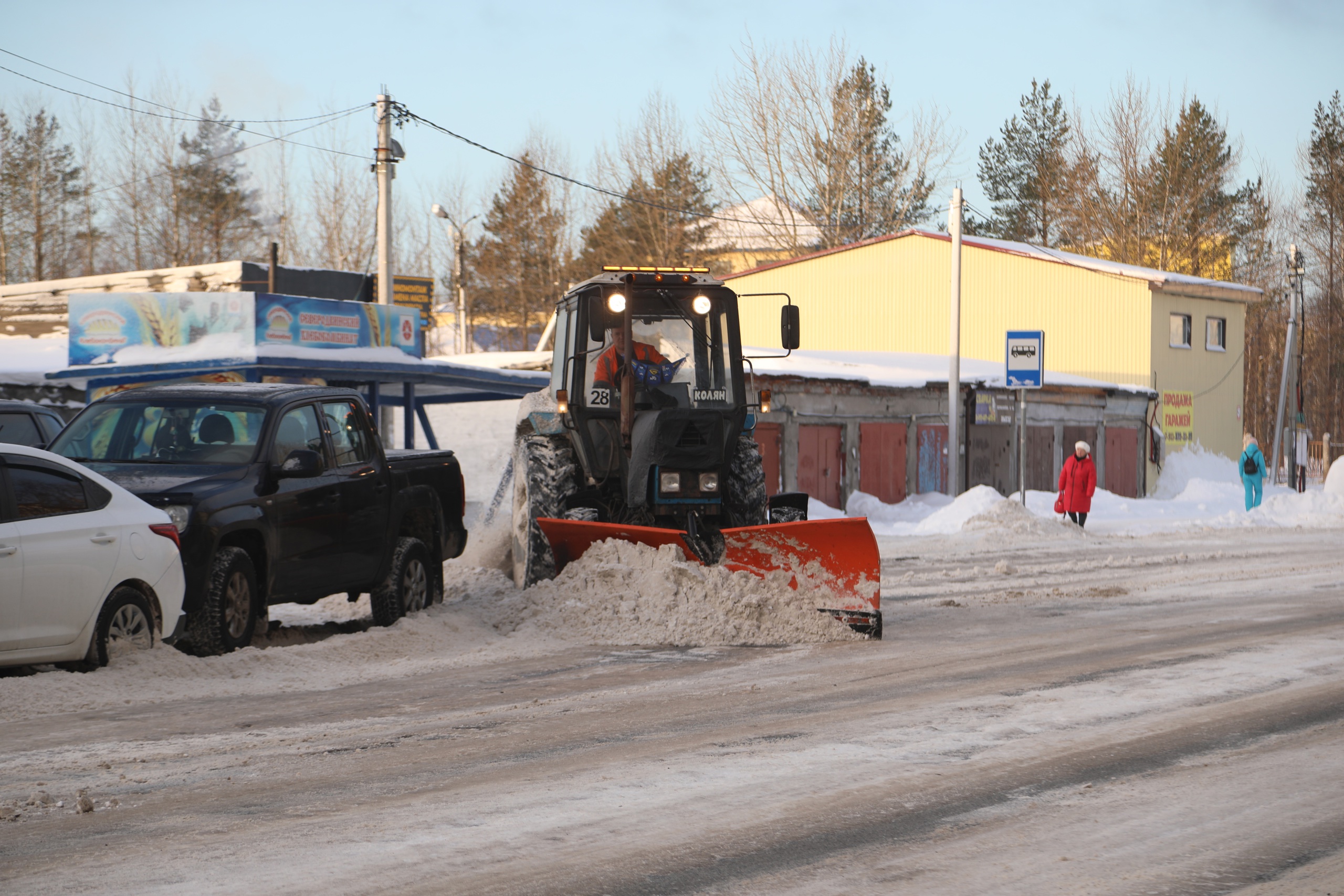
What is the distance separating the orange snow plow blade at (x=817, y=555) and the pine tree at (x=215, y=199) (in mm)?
45507

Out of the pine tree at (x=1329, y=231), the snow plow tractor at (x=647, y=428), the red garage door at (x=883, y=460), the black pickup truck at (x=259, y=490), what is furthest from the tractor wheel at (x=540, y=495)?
the pine tree at (x=1329, y=231)

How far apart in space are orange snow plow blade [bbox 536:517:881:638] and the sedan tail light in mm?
3191

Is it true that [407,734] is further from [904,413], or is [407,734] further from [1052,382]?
[1052,382]

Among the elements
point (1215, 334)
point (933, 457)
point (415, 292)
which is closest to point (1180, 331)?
point (1215, 334)

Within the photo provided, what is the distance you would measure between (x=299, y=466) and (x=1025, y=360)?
15.3m

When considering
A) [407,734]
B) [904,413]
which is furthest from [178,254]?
[407,734]

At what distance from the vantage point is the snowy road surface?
4.76m

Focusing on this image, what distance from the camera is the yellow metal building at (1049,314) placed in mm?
41406

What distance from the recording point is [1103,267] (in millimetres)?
41500

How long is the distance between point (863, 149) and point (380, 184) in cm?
2930

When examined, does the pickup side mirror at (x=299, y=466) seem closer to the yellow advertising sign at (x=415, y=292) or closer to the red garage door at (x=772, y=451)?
the red garage door at (x=772, y=451)

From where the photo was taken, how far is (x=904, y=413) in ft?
98.0

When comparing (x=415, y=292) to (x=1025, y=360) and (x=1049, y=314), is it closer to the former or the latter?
(x=1049, y=314)

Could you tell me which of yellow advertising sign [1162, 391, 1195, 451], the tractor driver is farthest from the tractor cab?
yellow advertising sign [1162, 391, 1195, 451]
